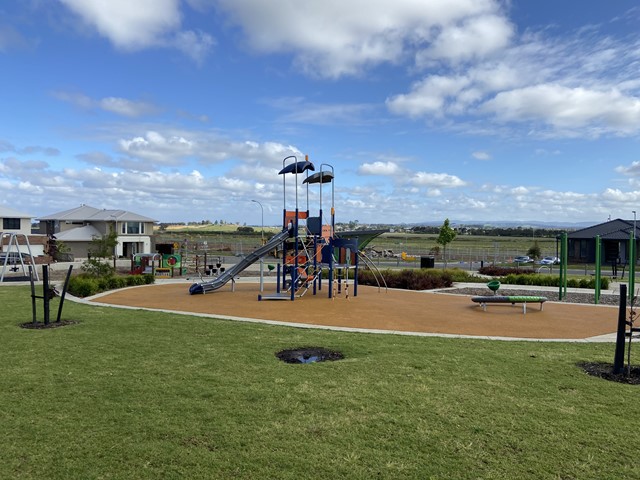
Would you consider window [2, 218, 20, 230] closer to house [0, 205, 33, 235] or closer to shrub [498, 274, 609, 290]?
house [0, 205, 33, 235]

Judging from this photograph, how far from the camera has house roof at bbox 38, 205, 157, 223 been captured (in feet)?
165

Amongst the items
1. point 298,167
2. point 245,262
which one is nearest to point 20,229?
point 245,262

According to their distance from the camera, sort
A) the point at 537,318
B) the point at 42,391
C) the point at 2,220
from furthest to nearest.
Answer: the point at 2,220 → the point at 537,318 → the point at 42,391

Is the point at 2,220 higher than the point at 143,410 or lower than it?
higher

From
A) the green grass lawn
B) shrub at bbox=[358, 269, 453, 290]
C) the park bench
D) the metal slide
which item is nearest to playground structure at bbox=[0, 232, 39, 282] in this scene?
the metal slide

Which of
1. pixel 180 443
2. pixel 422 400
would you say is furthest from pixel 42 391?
pixel 422 400

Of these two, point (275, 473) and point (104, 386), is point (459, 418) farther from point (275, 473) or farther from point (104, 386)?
point (104, 386)

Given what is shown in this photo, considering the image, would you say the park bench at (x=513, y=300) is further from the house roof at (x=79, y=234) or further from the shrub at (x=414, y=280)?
the house roof at (x=79, y=234)

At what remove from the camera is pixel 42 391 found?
650 cm

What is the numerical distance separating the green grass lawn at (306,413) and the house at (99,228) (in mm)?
43258

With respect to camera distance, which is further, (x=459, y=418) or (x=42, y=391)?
(x=42, y=391)

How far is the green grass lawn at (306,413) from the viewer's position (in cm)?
452

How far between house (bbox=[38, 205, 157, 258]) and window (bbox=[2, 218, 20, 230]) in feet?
12.4

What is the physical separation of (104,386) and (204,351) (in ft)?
8.16
